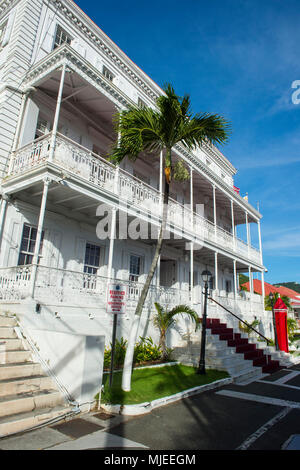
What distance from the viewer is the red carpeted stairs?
1177 cm

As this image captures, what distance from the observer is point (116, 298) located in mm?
6062

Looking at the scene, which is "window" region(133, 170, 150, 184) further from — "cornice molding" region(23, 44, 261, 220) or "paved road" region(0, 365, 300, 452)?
"paved road" region(0, 365, 300, 452)

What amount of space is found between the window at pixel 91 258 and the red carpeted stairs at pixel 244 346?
210 inches

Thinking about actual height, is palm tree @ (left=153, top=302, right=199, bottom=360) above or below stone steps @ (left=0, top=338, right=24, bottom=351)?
above

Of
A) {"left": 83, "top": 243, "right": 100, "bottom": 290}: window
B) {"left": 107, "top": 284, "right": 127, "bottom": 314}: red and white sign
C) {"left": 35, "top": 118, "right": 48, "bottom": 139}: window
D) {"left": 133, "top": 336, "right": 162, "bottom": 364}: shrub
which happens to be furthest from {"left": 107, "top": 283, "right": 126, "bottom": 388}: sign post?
{"left": 35, "top": 118, "right": 48, "bottom": 139}: window

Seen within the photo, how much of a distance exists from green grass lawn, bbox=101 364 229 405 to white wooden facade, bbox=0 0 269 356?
68.1 inches

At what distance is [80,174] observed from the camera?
963 cm

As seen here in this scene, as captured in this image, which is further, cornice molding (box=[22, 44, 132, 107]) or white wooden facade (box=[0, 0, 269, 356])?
cornice molding (box=[22, 44, 132, 107])

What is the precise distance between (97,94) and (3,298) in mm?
7726

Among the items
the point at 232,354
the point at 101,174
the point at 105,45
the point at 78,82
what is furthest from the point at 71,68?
the point at 232,354

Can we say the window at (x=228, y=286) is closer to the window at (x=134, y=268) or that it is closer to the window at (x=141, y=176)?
the window at (x=134, y=268)

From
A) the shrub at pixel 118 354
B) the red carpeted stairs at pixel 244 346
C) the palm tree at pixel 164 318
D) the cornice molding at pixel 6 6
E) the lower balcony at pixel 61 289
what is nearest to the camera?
the lower balcony at pixel 61 289

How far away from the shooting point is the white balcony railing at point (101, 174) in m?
9.18

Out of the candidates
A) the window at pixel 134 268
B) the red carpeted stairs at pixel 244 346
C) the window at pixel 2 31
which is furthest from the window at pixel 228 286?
the window at pixel 2 31
